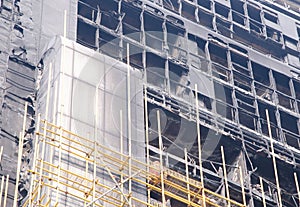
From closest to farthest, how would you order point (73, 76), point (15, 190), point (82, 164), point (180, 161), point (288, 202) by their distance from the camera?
point (15, 190) → point (82, 164) → point (73, 76) → point (180, 161) → point (288, 202)

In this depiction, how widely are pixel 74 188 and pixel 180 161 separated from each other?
644 cm

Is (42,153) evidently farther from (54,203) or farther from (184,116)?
(184,116)

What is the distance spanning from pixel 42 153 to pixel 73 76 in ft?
12.4

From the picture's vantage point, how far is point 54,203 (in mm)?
20312

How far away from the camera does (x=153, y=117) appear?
27578 millimetres

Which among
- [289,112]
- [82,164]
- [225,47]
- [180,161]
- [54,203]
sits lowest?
[54,203]

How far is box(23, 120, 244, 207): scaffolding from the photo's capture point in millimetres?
20266

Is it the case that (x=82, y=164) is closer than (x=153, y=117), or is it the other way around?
(x=82, y=164)

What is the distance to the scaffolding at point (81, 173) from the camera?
20.3 meters

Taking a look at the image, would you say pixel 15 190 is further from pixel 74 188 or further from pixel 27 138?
pixel 27 138

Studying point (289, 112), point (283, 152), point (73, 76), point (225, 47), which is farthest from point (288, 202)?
point (73, 76)

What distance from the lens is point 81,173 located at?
21.5 metres

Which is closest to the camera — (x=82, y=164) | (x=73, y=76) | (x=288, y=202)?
(x=82, y=164)

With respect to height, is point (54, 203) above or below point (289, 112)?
below
